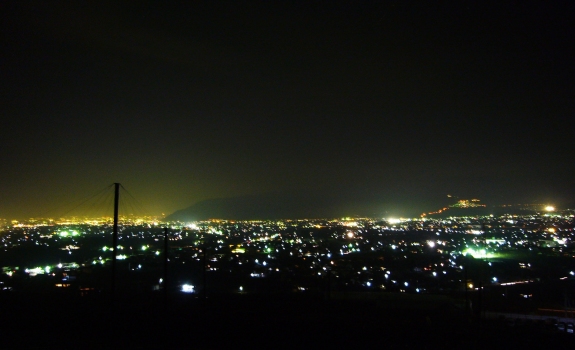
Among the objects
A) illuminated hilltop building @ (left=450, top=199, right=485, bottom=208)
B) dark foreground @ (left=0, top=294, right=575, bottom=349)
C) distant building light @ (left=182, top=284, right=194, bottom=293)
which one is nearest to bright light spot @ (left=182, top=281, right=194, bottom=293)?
distant building light @ (left=182, top=284, right=194, bottom=293)

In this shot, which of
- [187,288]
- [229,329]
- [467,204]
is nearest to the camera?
[229,329]

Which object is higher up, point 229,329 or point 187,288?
point 187,288

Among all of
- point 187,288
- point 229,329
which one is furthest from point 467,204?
point 229,329

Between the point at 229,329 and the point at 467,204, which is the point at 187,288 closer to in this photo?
the point at 229,329

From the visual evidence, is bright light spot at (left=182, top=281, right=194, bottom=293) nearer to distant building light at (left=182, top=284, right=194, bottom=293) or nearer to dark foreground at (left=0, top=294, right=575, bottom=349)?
distant building light at (left=182, top=284, right=194, bottom=293)

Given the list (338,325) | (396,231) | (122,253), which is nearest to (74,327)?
(338,325)

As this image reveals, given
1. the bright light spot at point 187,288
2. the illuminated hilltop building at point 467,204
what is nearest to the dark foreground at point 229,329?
the bright light spot at point 187,288

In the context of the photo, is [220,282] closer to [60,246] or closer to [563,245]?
[60,246]

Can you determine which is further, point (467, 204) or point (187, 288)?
point (467, 204)

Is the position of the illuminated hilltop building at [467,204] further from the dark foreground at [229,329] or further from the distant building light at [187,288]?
the distant building light at [187,288]
